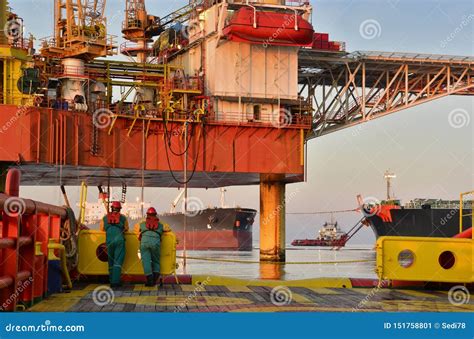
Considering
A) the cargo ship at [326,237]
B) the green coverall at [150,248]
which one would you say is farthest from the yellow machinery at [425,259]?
the cargo ship at [326,237]

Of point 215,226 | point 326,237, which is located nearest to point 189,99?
point 215,226

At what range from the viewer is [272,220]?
51.8 m

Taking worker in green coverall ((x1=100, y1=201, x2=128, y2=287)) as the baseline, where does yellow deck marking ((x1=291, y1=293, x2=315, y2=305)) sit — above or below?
below

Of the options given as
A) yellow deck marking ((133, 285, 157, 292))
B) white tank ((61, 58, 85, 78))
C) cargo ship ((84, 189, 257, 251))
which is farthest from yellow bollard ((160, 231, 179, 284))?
cargo ship ((84, 189, 257, 251))

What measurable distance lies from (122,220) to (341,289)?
4.44 metres

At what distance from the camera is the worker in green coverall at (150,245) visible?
16703 millimetres

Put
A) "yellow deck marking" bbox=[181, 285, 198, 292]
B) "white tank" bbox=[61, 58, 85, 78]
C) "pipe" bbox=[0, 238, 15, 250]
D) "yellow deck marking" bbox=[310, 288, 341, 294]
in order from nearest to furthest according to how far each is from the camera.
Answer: "pipe" bbox=[0, 238, 15, 250], "yellow deck marking" bbox=[310, 288, 341, 294], "yellow deck marking" bbox=[181, 285, 198, 292], "white tank" bbox=[61, 58, 85, 78]

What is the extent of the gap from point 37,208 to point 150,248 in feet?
14.3

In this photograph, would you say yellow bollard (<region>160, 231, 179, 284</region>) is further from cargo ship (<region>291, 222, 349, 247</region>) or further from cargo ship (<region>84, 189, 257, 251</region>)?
cargo ship (<region>291, 222, 349, 247</region>)

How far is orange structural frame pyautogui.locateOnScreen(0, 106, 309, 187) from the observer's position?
1559 inches

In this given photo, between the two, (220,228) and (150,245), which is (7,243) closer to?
(150,245)

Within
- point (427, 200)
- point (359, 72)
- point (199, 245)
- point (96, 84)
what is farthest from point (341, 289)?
point (199, 245)

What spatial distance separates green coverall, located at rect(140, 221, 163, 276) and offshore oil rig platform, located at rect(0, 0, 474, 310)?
22.7m

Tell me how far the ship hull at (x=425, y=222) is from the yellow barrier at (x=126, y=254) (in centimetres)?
5096
